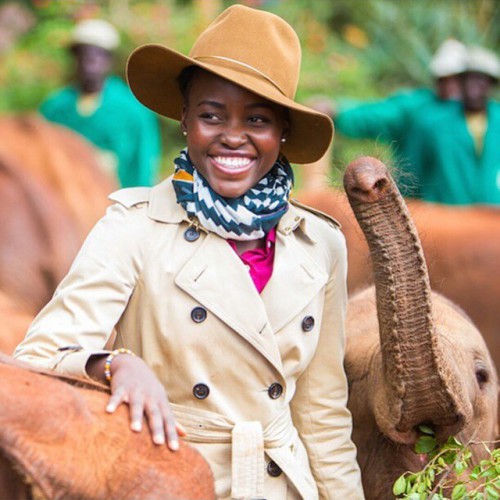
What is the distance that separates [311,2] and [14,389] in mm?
14902

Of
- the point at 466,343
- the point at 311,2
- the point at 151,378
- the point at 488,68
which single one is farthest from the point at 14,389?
the point at 311,2

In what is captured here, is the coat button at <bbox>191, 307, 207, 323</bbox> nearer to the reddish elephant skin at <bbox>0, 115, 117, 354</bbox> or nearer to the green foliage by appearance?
the green foliage

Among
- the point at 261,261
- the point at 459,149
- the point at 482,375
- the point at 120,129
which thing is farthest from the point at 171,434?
the point at 120,129

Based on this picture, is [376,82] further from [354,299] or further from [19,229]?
[354,299]

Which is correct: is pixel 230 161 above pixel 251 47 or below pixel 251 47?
below

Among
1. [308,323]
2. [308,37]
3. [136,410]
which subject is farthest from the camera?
[308,37]

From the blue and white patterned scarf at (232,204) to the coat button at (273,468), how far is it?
623 mm

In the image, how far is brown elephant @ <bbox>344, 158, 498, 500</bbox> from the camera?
3.15 meters

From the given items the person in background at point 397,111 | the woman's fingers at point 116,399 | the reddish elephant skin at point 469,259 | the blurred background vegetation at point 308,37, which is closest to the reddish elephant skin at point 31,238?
the reddish elephant skin at point 469,259

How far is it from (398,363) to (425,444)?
319 millimetres

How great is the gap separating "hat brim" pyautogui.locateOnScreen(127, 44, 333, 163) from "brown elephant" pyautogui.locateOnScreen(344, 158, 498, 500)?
0.29 m

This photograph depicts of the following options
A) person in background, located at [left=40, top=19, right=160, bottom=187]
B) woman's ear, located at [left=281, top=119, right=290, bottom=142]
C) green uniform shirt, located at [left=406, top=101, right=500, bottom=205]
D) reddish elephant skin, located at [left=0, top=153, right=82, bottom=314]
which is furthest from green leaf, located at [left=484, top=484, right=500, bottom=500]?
person in background, located at [left=40, top=19, right=160, bottom=187]

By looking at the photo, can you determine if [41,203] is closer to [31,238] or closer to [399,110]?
[31,238]

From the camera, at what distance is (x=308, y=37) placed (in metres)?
16.1
